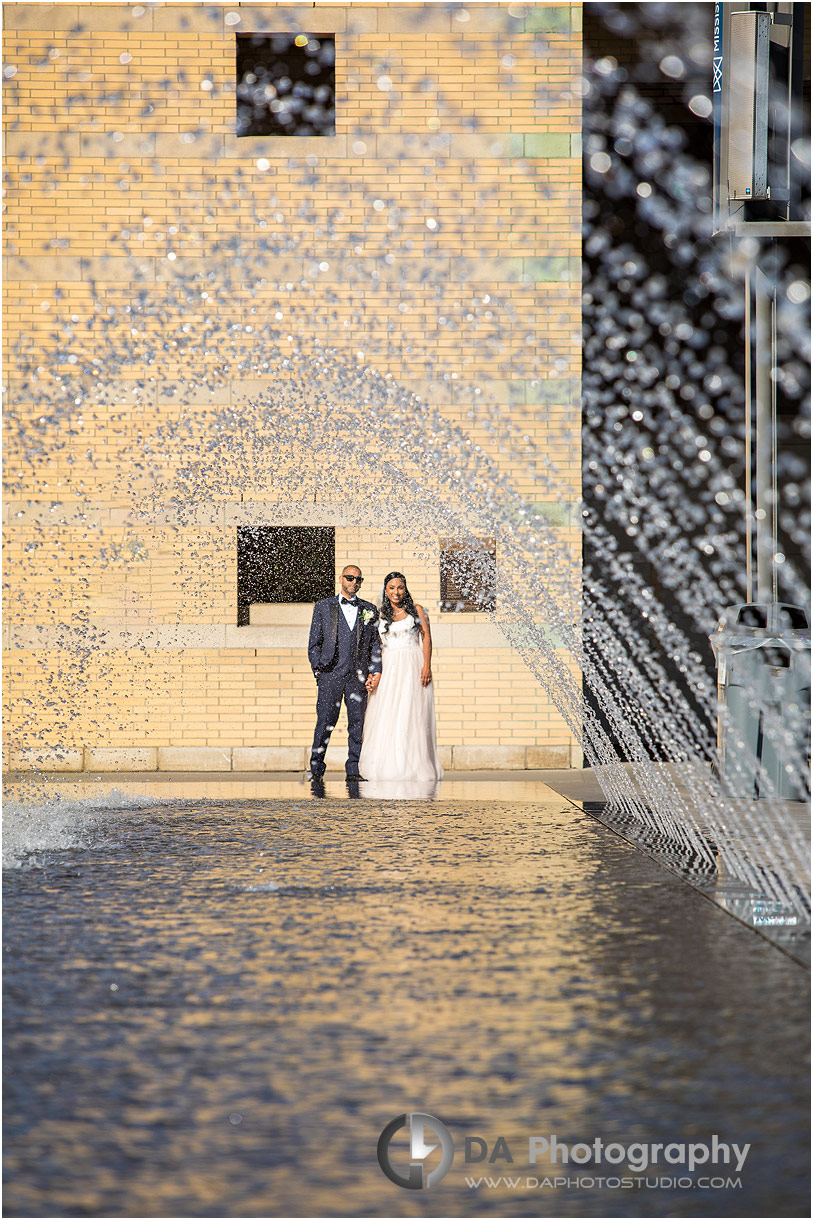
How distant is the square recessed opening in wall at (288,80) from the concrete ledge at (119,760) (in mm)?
6222

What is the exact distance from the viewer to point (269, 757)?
555 inches

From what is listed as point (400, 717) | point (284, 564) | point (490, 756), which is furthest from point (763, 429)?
point (284, 564)

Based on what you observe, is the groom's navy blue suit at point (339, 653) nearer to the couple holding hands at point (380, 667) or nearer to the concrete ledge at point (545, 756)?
the couple holding hands at point (380, 667)

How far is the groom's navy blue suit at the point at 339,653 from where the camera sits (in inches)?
464

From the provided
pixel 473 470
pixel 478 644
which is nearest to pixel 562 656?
pixel 478 644

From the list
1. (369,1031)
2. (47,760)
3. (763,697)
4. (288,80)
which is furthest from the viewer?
(288,80)

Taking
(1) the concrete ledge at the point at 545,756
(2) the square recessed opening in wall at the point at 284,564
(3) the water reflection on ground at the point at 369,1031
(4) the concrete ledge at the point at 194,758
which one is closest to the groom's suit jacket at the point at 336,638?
(2) the square recessed opening in wall at the point at 284,564

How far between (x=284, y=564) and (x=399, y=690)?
3.07 m

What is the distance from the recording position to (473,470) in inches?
556

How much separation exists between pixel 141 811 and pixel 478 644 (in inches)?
186

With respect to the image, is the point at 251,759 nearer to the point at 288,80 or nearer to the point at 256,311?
the point at 256,311

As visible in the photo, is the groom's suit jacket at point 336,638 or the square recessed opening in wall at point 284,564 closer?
the groom's suit jacket at point 336,638

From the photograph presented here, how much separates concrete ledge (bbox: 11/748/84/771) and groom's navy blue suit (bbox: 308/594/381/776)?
10.6ft

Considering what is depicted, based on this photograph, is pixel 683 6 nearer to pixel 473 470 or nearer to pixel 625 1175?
pixel 473 470
